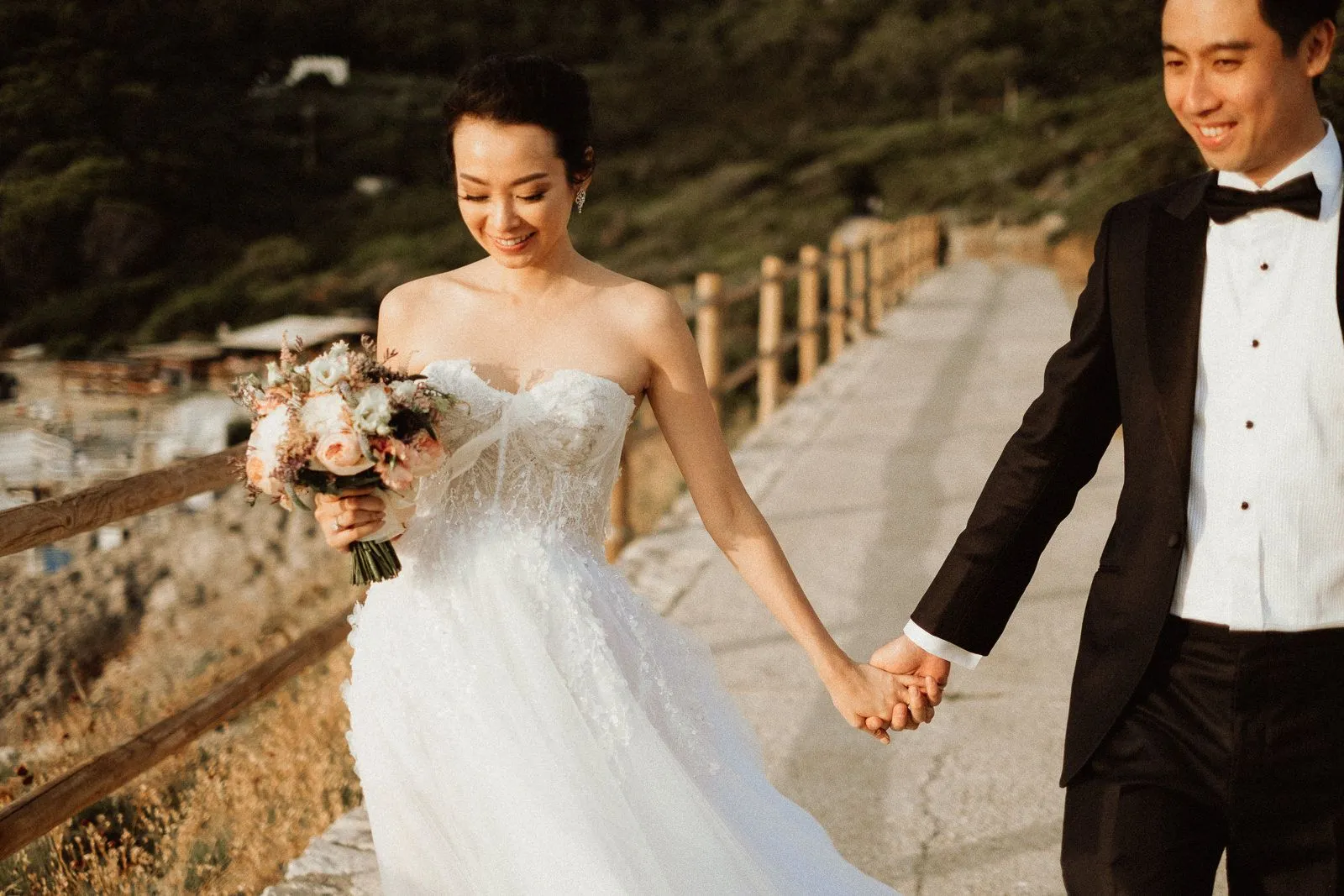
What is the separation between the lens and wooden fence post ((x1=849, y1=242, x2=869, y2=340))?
645 inches

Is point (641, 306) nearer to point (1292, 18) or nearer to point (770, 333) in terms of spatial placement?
point (1292, 18)

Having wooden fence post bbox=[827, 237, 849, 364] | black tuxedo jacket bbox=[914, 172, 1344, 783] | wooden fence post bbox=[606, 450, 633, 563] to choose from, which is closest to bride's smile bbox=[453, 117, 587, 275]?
black tuxedo jacket bbox=[914, 172, 1344, 783]

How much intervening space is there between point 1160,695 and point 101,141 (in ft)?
16.7

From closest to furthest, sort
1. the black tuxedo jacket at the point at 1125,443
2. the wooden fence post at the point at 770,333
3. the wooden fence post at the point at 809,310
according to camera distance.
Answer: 1. the black tuxedo jacket at the point at 1125,443
2. the wooden fence post at the point at 770,333
3. the wooden fence post at the point at 809,310

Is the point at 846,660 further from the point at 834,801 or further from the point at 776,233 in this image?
the point at 776,233

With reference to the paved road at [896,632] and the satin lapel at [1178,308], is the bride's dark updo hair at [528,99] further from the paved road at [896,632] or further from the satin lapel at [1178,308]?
the paved road at [896,632]

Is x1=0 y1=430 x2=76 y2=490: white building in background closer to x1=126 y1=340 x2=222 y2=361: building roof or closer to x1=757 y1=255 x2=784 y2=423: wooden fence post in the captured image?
x1=126 y1=340 x2=222 y2=361: building roof

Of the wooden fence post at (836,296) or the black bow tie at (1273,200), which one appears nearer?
the black bow tie at (1273,200)

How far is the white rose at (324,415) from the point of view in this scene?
7.06ft

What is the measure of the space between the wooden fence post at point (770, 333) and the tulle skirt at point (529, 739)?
8902 millimetres

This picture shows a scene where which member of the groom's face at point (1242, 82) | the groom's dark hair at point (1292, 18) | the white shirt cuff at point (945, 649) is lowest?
the white shirt cuff at point (945, 649)

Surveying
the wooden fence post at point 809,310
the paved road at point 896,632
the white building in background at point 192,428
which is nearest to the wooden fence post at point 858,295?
the wooden fence post at point 809,310

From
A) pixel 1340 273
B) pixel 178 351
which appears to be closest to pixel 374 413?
pixel 1340 273

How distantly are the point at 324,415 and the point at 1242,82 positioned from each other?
1468mm
